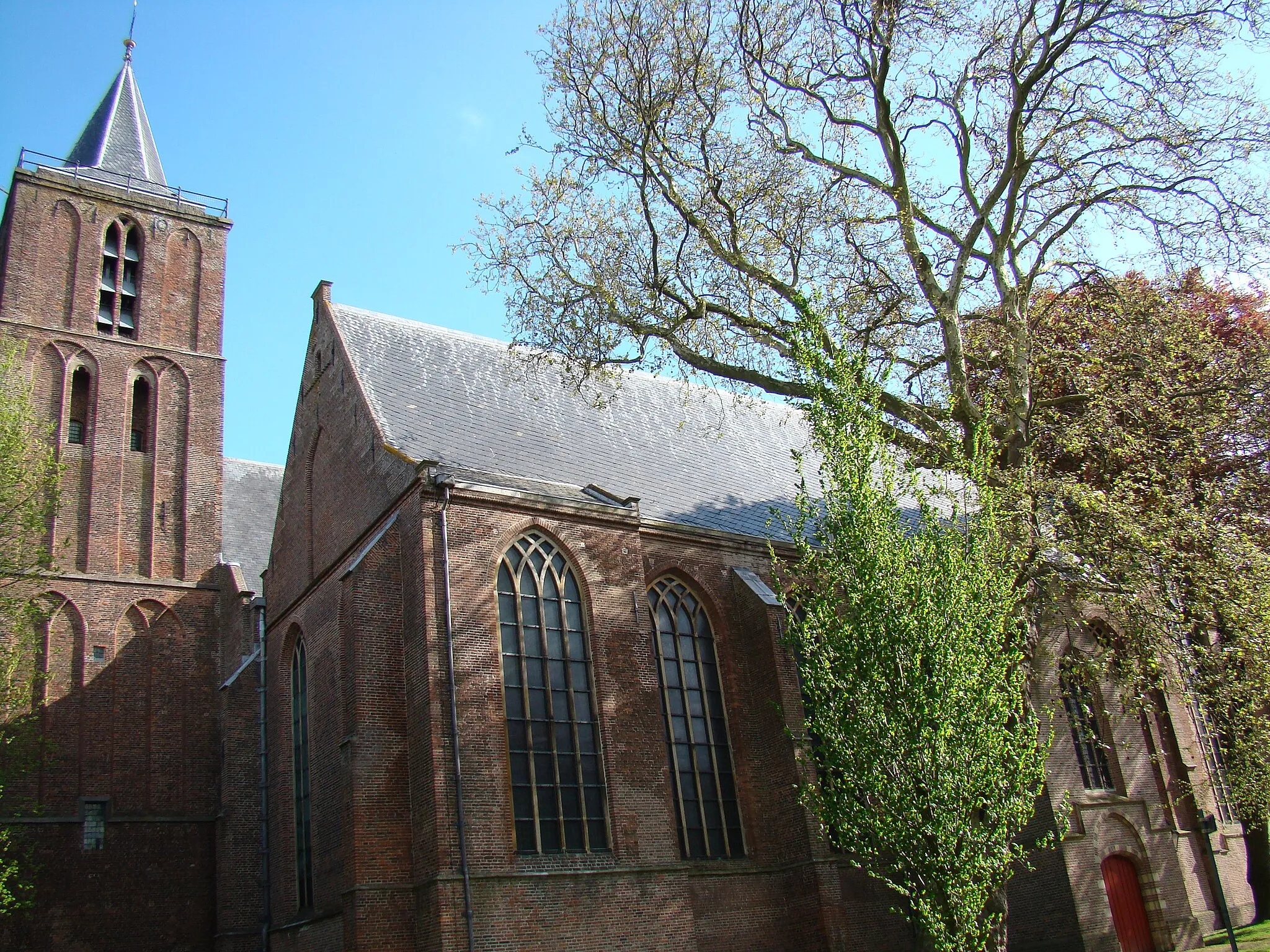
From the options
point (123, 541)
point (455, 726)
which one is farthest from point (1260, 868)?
point (123, 541)

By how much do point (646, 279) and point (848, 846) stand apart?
8814 millimetres

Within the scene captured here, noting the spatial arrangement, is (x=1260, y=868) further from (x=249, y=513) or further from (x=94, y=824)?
(x=249, y=513)

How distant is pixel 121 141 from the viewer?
81.3ft

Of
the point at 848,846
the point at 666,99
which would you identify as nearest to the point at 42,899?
the point at 848,846

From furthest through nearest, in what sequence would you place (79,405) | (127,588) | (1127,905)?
(79,405) < (127,588) < (1127,905)

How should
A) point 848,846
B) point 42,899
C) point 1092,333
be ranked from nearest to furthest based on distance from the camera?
point 848,846, point 42,899, point 1092,333

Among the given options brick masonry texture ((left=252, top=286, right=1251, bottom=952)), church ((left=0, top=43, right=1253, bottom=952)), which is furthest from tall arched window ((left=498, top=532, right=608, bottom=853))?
brick masonry texture ((left=252, top=286, right=1251, bottom=952))

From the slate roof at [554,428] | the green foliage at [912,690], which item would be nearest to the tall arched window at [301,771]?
the slate roof at [554,428]

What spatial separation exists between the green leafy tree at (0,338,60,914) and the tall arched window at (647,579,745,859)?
9.58 m

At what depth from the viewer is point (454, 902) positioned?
1184cm

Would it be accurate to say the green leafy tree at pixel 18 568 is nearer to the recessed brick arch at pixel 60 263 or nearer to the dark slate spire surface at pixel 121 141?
the recessed brick arch at pixel 60 263

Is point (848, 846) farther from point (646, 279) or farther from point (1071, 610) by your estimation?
point (646, 279)

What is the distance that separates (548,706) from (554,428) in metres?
6.62

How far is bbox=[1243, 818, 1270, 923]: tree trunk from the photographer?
2175cm
